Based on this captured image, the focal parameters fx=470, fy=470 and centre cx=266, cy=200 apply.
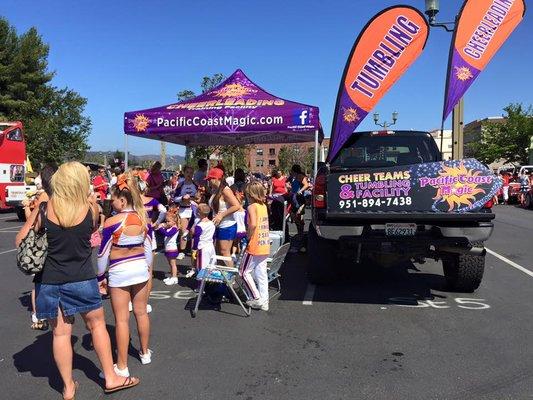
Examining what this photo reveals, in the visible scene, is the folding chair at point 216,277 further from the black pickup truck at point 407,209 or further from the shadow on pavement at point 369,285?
the black pickup truck at point 407,209

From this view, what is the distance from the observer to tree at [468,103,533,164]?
46.6 metres

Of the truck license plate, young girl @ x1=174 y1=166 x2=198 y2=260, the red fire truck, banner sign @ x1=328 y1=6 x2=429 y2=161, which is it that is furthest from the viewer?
the red fire truck

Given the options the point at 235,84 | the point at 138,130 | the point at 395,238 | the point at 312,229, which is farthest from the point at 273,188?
the point at 395,238

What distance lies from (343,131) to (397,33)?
143 cm

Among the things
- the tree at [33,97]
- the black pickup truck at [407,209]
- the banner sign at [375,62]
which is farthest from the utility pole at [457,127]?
the tree at [33,97]

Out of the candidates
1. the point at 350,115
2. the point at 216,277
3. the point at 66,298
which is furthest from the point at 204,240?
the point at 66,298

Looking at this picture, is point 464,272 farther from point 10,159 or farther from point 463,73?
point 10,159

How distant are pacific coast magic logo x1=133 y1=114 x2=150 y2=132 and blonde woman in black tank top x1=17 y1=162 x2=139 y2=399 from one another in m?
6.51

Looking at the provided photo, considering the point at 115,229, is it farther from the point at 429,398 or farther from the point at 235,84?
the point at 235,84

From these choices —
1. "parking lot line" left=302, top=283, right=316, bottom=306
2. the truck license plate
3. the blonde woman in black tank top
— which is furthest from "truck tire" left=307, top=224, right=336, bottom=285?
the blonde woman in black tank top

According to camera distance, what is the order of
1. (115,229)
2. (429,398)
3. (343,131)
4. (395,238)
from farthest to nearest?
(343,131) → (395,238) → (115,229) → (429,398)

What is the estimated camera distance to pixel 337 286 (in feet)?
21.5

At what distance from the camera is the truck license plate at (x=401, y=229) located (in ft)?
16.7

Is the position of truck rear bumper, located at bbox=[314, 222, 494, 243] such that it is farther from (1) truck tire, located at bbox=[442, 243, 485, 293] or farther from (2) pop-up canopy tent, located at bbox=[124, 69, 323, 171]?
(2) pop-up canopy tent, located at bbox=[124, 69, 323, 171]
